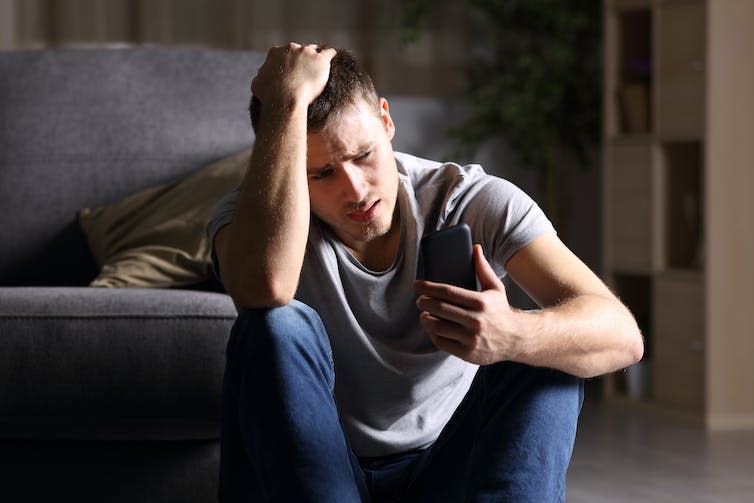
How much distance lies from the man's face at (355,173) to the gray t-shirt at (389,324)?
4cm

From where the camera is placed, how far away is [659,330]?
369cm

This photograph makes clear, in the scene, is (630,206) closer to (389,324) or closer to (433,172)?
(433,172)

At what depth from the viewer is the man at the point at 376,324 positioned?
1409 mm

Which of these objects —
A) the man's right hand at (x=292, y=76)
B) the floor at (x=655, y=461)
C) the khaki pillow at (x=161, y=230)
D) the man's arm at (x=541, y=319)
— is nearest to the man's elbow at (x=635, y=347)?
the man's arm at (x=541, y=319)

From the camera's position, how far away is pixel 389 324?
1.65 meters

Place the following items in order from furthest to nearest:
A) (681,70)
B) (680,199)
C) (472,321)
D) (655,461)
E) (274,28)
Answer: (274,28) → (680,199) → (681,70) → (655,461) → (472,321)

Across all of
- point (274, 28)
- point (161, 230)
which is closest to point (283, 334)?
point (161, 230)

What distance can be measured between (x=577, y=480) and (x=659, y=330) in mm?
1046

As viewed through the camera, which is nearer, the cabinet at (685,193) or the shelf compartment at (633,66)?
the cabinet at (685,193)

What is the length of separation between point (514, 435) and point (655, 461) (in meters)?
1.68

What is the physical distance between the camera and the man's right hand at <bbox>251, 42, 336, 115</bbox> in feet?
5.28

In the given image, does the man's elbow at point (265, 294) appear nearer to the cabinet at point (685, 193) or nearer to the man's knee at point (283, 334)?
the man's knee at point (283, 334)

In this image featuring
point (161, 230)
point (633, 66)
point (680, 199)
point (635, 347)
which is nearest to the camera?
point (635, 347)

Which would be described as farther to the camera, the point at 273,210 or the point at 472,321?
the point at 273,210
